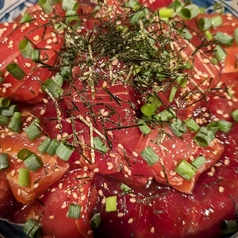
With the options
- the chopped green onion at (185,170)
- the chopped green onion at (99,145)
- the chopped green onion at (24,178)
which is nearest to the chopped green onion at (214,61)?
the chopped green onion at (185,170)

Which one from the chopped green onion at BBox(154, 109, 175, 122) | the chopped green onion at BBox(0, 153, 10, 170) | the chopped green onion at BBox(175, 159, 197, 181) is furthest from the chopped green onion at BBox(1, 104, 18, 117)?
the chopped green onion at BBox(175, 159, 197, 181)

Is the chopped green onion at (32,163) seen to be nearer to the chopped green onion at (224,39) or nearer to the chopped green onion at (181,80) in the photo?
the chopped green onion at (181,80)

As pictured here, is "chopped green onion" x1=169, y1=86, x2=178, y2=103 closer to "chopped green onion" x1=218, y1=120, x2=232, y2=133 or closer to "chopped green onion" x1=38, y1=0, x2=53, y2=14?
"chopped green onion" x1=218, y1=120, x2=232, y2=133

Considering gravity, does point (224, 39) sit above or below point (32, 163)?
below

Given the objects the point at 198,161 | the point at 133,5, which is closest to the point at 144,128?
the point at 198,161

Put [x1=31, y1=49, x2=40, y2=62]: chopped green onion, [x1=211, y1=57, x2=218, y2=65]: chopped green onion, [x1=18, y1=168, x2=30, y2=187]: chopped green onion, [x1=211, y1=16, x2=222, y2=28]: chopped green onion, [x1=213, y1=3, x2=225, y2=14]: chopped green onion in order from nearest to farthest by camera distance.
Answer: [x1=18, y1=168, x2=30, y2=187]: chopped green onion
[x1=31, y1=49, x2=40, y2=62]: chopped green onion
[x1=211, y1=57, x2=218, y2=65]: chopped green onion
[x1=211, y1=16, x2=222, y2=28]: chopped green onion
[x1=213, y1=3, x2=225, y2=14]: chopped green onion

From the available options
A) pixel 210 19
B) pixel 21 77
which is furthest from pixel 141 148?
pixel 210 19

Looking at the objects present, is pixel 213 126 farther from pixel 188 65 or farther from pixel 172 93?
pixel 188 65
